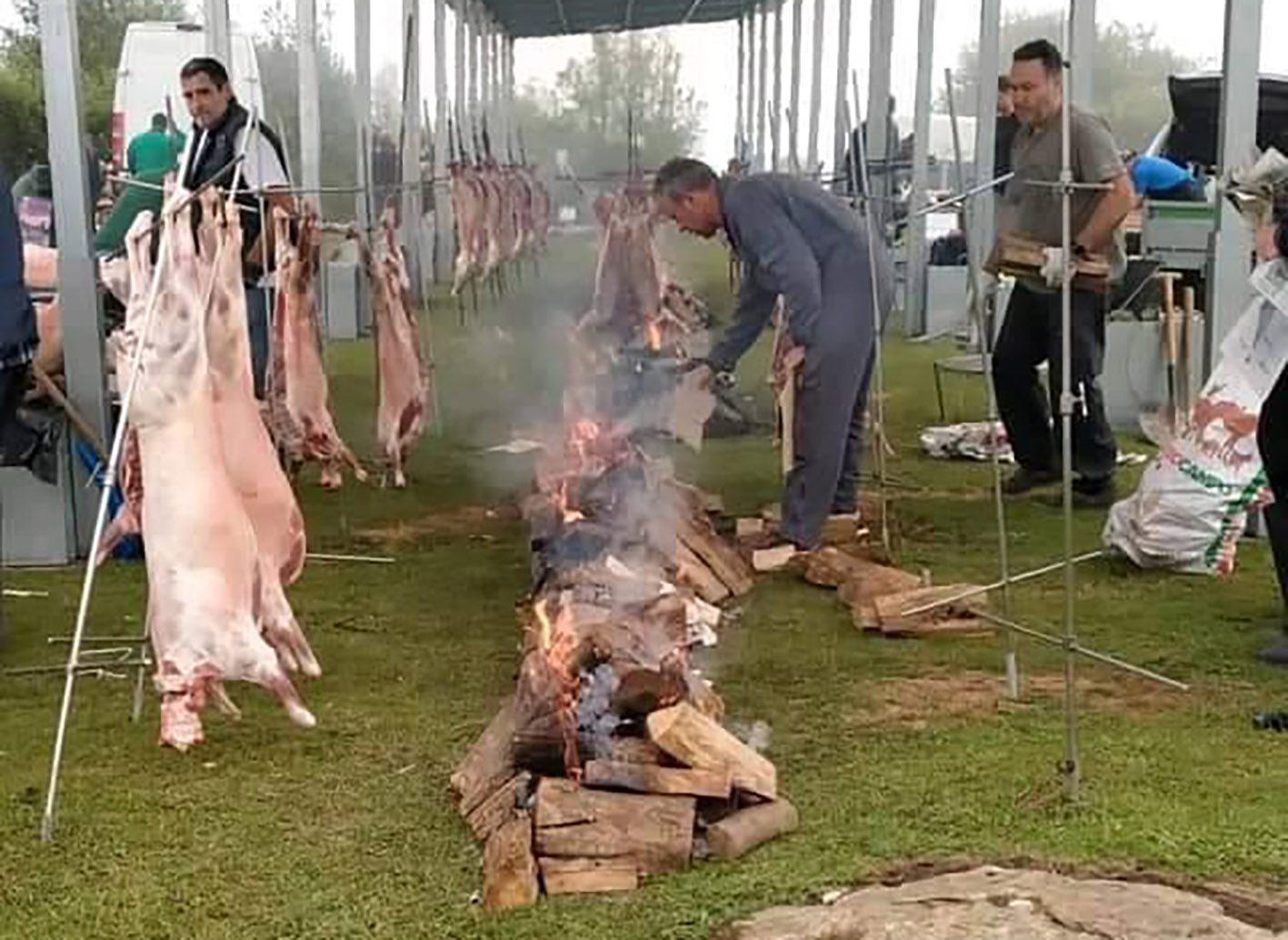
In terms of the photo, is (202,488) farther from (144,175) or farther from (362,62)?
(362,62)

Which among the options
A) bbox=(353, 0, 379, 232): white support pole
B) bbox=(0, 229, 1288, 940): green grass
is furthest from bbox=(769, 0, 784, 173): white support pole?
bbox=(0, 229, 1288, 940): green grass

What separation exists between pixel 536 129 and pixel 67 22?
25823mm

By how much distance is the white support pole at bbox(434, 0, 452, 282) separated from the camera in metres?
20.2

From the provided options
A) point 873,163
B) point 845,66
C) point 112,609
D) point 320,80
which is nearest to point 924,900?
point 112,609

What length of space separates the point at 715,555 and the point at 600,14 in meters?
21.3

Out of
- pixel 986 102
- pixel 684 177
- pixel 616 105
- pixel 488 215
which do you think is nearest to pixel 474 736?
pixel 684 177

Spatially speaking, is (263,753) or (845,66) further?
(845,66)

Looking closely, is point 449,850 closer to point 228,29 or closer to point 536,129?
point 228,29

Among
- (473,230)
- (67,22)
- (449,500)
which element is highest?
(67,22)

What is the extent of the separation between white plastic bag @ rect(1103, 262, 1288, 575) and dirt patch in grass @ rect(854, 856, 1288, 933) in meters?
3.06

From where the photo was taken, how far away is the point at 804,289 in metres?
6.86

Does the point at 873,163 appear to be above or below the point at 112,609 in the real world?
above

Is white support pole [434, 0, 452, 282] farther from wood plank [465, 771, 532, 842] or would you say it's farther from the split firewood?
the split firewood

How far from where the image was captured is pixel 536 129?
32.6 m
